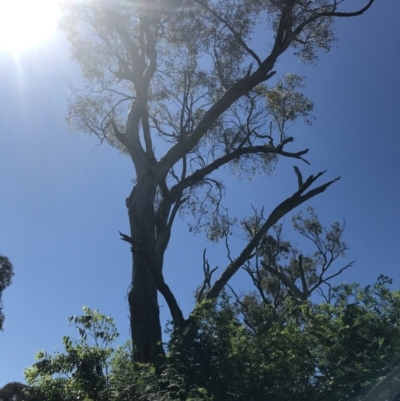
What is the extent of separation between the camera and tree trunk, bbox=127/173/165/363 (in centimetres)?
877

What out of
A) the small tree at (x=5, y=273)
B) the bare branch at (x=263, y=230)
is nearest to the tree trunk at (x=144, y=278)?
the bare branch at (x=263, y=230)

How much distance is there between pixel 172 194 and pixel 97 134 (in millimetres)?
3428

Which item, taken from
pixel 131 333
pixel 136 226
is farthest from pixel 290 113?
pixel 131 333

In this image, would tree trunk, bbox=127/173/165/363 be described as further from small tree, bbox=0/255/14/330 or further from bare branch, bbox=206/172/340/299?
small tree, bbox=0/255/14/330

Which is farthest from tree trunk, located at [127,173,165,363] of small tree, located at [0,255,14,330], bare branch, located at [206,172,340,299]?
small tree, located at [0,255,14,330]

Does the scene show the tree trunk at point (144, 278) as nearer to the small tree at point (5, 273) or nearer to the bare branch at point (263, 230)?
the bare branch at point (263, 230)

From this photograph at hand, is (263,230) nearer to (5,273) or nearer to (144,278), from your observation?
(144,278)

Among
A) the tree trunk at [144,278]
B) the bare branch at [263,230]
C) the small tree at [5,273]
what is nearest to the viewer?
the tree trunk at [144,278]

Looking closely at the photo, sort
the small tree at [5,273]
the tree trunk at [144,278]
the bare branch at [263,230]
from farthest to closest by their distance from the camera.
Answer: the small tree at [5,273]
the bare branch at [263,230]
the tree trunk at [144,278]

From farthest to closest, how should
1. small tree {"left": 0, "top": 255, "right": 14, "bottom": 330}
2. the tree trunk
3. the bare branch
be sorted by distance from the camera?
small tree {"left": 0, "top": 255, "right": 14, "bottom": 330} < the bare branch < the tree trunk

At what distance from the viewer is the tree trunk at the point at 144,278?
8773mm

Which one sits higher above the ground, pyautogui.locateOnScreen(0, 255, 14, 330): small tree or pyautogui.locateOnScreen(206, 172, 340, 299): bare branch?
pyautogui.locateOnScreen(0, 255, 14, 330): small tree

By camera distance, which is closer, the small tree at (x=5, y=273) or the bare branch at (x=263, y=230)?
the bare branch at (x=263, y=230)

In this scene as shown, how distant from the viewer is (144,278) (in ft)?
31.1
